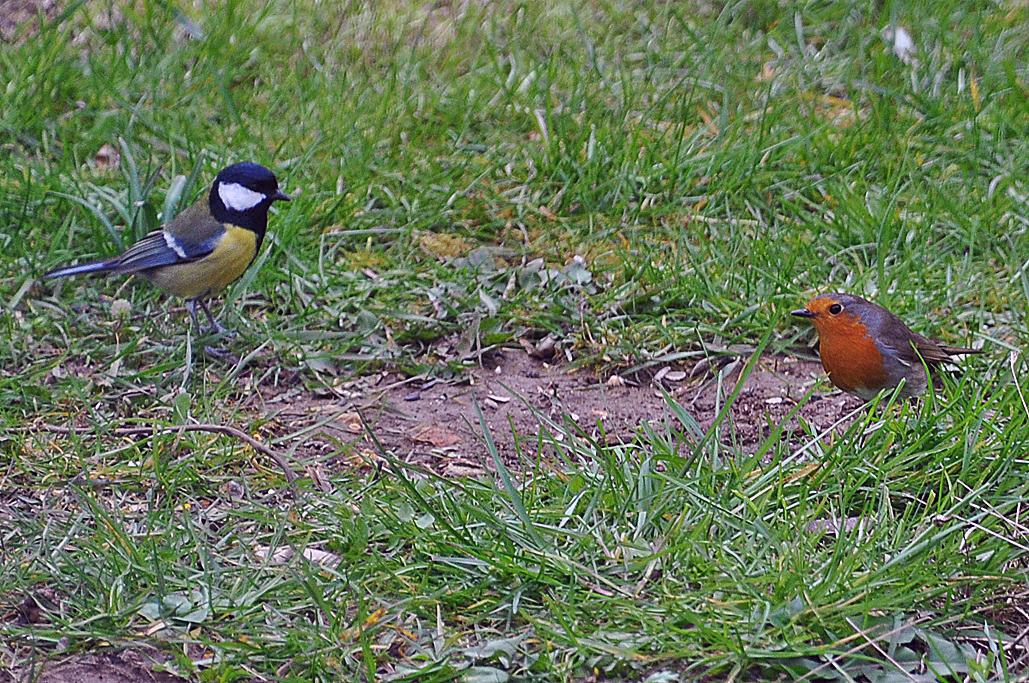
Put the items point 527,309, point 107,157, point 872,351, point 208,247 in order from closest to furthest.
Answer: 1. point 872,351
2. point 208,247
3. point 527,309
4. point 107,157

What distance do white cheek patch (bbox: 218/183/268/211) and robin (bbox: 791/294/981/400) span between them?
7.28ft

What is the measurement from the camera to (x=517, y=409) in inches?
177

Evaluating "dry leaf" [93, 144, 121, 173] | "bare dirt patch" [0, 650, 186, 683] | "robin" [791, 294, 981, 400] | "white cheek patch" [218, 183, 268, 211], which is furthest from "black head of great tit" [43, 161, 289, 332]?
"robin" [791, 294, 981, 400]

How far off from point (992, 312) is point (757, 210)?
1.13 m

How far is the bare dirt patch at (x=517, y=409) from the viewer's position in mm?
A: 4152

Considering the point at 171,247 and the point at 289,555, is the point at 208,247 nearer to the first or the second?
the point at 171,247

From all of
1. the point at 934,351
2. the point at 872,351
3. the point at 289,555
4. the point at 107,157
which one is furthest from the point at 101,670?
the point at 107,157

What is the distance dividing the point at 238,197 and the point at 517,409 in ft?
4.63

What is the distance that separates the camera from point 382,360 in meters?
4.73

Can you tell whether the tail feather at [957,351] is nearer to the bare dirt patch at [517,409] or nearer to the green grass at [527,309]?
the green grass at [527,309]

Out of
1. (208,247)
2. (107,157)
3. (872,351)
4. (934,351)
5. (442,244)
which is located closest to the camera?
(872,351)

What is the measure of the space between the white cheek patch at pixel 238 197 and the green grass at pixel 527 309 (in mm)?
284

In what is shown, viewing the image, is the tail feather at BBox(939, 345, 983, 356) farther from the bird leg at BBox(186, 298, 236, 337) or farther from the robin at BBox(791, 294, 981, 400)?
the bird leg at BBox(186, 298, 236, 337)

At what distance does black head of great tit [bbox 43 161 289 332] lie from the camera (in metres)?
4.78
